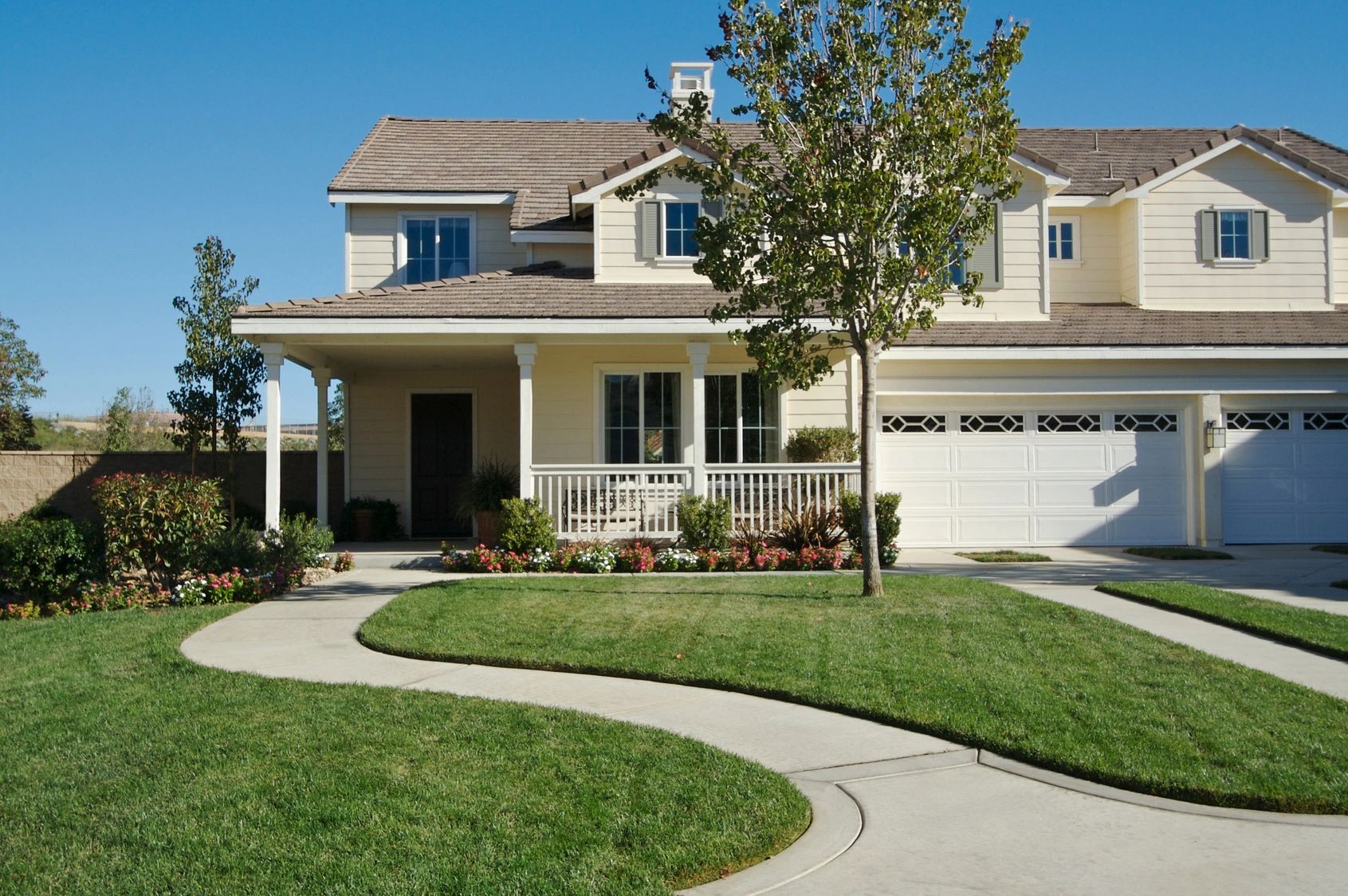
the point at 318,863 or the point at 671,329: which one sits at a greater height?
the point at 671,329

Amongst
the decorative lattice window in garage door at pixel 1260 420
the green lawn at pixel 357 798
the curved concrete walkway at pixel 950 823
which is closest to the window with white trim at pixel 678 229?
the decorative lattice window in garage door at pixel 1260 420

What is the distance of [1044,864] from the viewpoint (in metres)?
4.45

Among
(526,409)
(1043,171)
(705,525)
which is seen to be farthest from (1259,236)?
(526,409)

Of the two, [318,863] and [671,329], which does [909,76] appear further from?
[318,863]

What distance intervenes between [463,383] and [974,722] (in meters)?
13.9

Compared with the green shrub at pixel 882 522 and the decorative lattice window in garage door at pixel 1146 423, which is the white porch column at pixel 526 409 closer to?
the green shrub at pixel 882 522

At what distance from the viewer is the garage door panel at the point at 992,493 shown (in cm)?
1731

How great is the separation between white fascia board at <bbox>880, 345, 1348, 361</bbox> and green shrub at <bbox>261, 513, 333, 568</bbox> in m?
8.48

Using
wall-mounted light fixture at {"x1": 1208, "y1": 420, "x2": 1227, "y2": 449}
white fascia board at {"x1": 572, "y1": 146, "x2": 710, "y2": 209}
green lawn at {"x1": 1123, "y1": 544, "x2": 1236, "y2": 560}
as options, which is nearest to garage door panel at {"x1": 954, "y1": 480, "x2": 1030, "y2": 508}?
green lawn at {"x1": 1123, "y1": 544, "x2": 1236, "y2": 560}

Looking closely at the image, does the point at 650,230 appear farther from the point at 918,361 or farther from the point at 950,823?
the point at 950,823

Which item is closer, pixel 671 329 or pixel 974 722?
pixel 974 722

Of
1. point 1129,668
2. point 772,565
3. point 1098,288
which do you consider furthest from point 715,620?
point 1098,288

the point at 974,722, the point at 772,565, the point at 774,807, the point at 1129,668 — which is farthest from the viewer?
the point at 772,565

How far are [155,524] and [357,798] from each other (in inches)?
339
